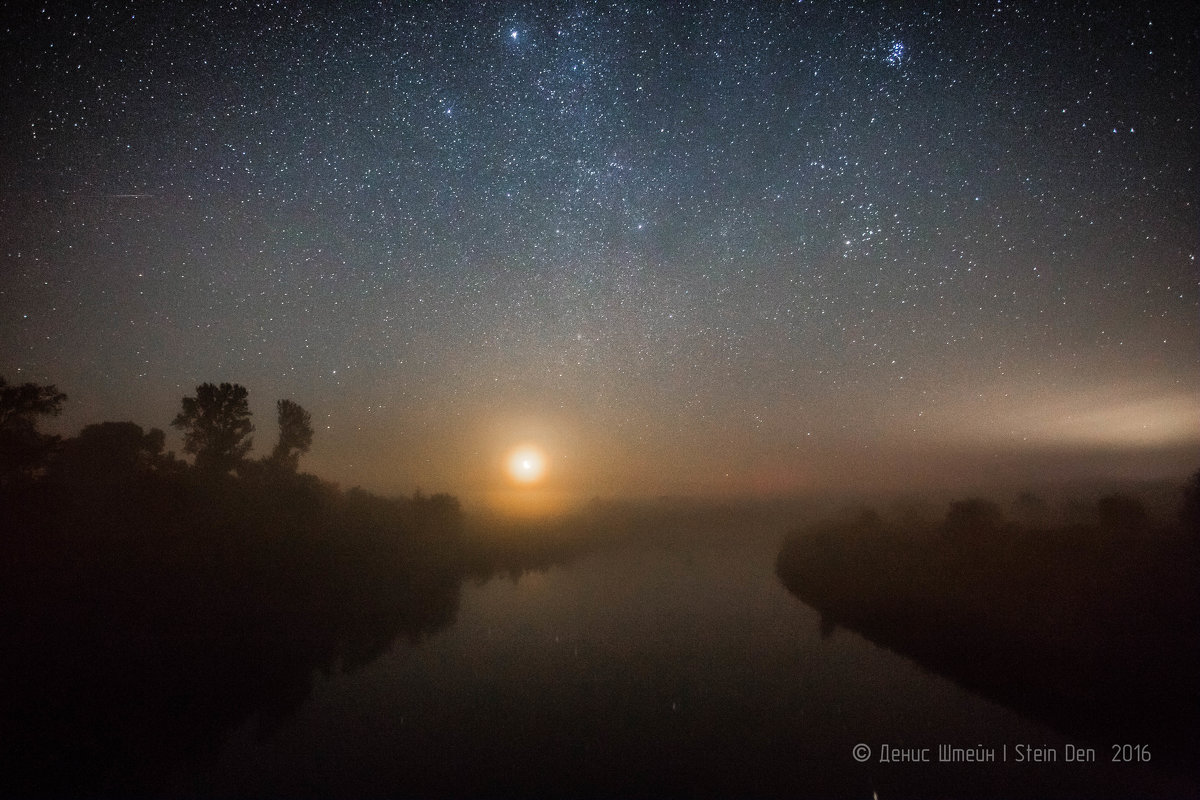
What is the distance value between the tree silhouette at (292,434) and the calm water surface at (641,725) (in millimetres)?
35311

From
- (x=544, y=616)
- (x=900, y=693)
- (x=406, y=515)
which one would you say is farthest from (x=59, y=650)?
(x=406, y=515)

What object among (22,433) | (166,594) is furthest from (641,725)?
(22,433)

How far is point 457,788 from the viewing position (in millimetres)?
11023

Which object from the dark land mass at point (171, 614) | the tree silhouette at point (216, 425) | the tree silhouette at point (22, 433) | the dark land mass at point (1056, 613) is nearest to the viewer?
the dark land mass at point (171, 614)

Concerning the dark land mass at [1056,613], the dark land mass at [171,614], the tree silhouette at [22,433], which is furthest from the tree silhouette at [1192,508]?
the tree silhouette at [22,433]

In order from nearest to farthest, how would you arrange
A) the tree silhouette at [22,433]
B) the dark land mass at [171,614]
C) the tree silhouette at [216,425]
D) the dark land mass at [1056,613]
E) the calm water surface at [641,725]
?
the calm water surface at [641,725] < the dark land mass at [171,614] < the dark land mass at [1056,613] < the tree silhouette at [22,433] < the tree silhouette at [216,425]

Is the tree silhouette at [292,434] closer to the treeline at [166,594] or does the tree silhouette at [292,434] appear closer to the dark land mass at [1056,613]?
the treeline at [166,594]

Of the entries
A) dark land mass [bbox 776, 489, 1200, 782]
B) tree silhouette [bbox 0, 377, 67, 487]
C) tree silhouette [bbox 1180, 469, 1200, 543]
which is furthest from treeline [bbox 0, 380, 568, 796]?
tree silhouette [bbox 1180, 469, 1200, 543]

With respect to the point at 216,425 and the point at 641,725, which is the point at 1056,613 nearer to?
the point at 641,725

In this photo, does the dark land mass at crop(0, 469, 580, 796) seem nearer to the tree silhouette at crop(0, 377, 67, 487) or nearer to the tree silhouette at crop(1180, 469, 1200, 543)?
the tree silhouette at crop(0, 377, 67, 487)

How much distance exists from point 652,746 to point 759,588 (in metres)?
25.3

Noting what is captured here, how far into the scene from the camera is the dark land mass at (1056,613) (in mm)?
13898

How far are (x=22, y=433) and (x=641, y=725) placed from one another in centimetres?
3374

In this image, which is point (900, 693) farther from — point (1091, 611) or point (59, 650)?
point (59, 650)
